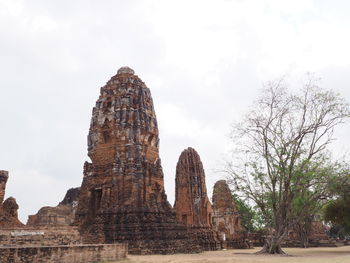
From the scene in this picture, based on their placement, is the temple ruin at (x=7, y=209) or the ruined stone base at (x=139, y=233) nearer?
the ruined stone base at (x=139, y=233)

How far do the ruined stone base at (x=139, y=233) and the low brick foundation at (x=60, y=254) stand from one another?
476 cm

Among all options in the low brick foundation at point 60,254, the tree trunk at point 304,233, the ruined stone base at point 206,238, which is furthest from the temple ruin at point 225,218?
the low brick foundation at point 60,254

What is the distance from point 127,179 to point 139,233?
3.27m

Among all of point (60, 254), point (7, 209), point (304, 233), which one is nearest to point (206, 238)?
point (304, 233)

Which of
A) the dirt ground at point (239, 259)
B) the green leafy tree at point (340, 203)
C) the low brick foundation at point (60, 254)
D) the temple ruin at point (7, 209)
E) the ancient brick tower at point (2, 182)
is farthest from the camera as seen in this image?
the green leafy tree at point (340, 203)

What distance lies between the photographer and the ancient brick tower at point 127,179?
18859 millimetres

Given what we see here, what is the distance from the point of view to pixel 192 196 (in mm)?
33031

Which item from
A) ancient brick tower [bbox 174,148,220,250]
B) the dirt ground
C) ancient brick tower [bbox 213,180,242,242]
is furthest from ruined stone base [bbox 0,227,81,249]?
ancient brick tower [bbox 213,180,242,242]

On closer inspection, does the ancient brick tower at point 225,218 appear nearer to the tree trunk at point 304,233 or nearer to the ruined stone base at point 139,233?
the tree trunk at point 304,233

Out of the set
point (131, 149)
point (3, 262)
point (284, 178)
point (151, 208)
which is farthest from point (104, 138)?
point (3, 262)

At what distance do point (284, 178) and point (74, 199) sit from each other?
92.6 feet

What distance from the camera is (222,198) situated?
37.3 meters

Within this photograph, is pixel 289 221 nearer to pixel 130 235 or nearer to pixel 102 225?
pixel 130 235

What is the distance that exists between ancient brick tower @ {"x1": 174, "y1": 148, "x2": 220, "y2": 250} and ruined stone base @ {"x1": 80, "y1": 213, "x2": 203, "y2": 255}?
10991mm
